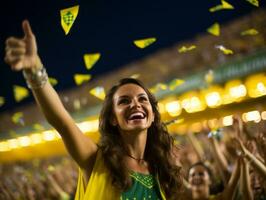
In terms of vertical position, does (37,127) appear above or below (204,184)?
below

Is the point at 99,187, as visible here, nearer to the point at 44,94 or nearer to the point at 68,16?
the point at 44,94

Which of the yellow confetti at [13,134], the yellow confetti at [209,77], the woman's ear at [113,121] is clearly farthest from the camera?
the yellow confetti at [13,134]

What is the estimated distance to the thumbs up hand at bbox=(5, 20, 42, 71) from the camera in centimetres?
191

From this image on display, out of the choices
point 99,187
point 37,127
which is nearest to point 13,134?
point 37,127

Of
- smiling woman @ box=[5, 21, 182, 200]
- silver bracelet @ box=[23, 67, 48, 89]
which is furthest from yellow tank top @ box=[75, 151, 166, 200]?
silver bracelet @ box=[23, 67, 48, 89]

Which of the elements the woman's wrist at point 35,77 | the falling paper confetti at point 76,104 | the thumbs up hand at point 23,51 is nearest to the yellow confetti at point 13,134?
the falling paper confetti at point 76,104

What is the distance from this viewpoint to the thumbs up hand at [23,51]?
6.28ft

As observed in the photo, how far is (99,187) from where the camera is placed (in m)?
2.38

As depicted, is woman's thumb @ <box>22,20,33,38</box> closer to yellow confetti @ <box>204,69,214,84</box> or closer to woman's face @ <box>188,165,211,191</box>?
woman's face @ <box>188,165,211,191</box>

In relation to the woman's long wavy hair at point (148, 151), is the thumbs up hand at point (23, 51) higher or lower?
higher

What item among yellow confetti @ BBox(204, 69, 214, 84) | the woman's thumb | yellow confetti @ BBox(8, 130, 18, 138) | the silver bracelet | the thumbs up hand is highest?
the woman's thumb

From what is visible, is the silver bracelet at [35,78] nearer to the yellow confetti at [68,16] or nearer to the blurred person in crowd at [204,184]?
the yellow confetti at [68,16]

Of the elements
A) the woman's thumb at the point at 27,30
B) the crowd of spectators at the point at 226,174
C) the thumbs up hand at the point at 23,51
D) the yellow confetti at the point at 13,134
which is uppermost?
the woman's thumb at the point at 27,30

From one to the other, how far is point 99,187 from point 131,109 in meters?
0.61
